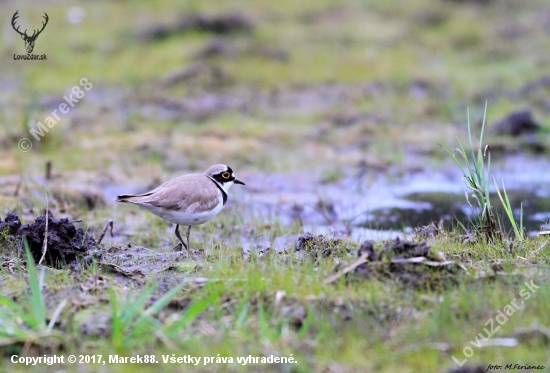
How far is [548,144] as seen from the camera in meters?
14.5

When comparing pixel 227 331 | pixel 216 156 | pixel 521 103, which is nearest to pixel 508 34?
pixel 521 103

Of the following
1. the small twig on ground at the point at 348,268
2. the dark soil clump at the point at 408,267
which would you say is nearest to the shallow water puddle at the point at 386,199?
the dark soil clump at the point at 408,267

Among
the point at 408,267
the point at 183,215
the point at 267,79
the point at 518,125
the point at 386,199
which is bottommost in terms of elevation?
the point at 386,199

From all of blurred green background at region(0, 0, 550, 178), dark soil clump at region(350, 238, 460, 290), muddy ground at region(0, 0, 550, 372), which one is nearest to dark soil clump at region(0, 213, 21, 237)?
muddy ground at region(0, 0, 550, 372)

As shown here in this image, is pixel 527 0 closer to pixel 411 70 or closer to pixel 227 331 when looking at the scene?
pixel 411 70

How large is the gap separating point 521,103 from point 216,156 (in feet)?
28.5

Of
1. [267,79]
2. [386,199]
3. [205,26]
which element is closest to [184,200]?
[386,199]

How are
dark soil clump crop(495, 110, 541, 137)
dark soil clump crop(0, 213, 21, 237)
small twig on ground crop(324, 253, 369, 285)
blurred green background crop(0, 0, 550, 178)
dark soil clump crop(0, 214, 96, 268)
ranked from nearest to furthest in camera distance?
1. small twig on ground crop(324, 253, 369, 285)
2. dark soil clump crop(0, 214, 96, 268)
3. dark soil clump crop(0, 213, 21, 237)
4. blurred green background crop(0, 0, 550, 178)
5. dark soil clump crop(495, 110, 541, 137)

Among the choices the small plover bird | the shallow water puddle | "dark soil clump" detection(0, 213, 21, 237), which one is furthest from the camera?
the shallow water puddle

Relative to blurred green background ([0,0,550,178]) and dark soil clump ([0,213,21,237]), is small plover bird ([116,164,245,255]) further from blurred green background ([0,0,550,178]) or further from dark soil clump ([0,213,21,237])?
blurred green background ([0,0,550,178])

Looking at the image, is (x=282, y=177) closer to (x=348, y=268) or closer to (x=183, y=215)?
(x=183, y=215)

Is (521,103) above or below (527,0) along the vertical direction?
Result: below

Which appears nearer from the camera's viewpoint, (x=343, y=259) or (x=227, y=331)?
(x=227, y=331)

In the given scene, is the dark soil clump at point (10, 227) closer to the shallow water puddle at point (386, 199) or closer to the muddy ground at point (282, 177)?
the muddy ground at point (282, 177)
